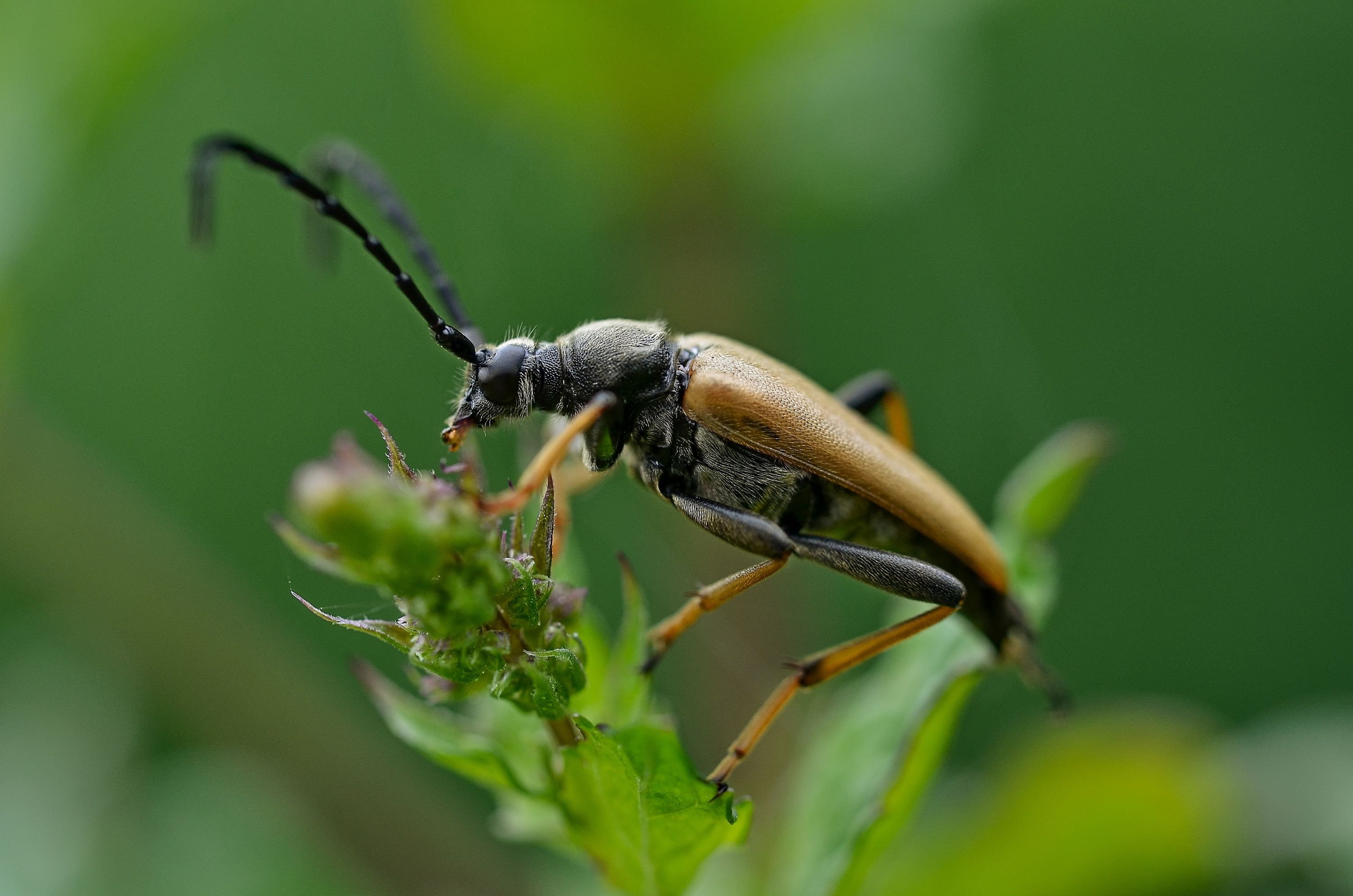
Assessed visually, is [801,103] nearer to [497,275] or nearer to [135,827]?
[497,275]

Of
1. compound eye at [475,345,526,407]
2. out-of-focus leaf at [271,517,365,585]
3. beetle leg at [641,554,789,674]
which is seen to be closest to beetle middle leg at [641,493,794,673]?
beetle leg at [641,554,789,674]

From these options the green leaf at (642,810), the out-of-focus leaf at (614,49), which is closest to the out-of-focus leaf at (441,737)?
the green leaf at (642,810)

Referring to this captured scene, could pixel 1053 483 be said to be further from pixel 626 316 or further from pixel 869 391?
pixel 626 316

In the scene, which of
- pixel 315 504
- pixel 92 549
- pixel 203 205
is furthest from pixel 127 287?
pixel 315 504

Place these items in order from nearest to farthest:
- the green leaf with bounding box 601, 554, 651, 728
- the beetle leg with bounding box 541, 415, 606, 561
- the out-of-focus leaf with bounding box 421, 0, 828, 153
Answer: the green leaf with bounding box 601, 554, 651, 728
the beetle leg with bounding box 541, 415, 606, 561
the out-of-focus leaf with bounding box 421, 0, 828, 153

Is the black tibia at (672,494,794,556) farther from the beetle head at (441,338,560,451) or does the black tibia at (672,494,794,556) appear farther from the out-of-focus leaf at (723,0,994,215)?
the out-of-focus leaf at (723,0,994,215)

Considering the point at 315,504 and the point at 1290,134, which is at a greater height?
the point at 315,504
